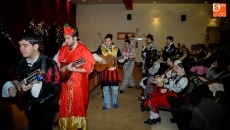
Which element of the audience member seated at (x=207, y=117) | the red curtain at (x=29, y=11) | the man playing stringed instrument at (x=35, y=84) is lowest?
the audience member seated at (x=207, y=117)

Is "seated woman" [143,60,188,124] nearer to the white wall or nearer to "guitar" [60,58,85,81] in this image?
"guitar" [60,58,85,81]

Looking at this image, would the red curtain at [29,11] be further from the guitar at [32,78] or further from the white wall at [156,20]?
the guitar at [32,78]

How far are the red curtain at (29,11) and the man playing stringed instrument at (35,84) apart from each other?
17.0 feet

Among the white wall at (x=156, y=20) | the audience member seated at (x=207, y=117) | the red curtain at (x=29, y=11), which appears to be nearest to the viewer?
the audience member seated at (x=207, y=117)

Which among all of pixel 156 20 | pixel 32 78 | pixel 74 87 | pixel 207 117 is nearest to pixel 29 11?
pixel 74 87

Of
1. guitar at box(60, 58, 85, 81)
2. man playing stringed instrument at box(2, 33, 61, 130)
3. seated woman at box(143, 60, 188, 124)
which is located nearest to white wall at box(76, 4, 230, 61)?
seated woman at box(143, 60, 188, 124)

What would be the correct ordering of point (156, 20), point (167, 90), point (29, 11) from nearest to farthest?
point (167, 90) → point (29, 11) → point (156, 20)

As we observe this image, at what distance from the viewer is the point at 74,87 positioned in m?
2.40

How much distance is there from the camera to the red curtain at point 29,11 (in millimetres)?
6129

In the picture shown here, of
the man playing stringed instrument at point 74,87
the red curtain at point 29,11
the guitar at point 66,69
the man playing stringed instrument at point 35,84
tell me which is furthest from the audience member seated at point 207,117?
the red curtain at point 29,11

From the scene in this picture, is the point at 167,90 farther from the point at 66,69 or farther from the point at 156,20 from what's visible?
the point at 156,20

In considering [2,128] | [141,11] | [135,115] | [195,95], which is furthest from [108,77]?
[141,11]

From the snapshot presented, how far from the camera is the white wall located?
10789 mm

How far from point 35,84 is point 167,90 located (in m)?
2.45
